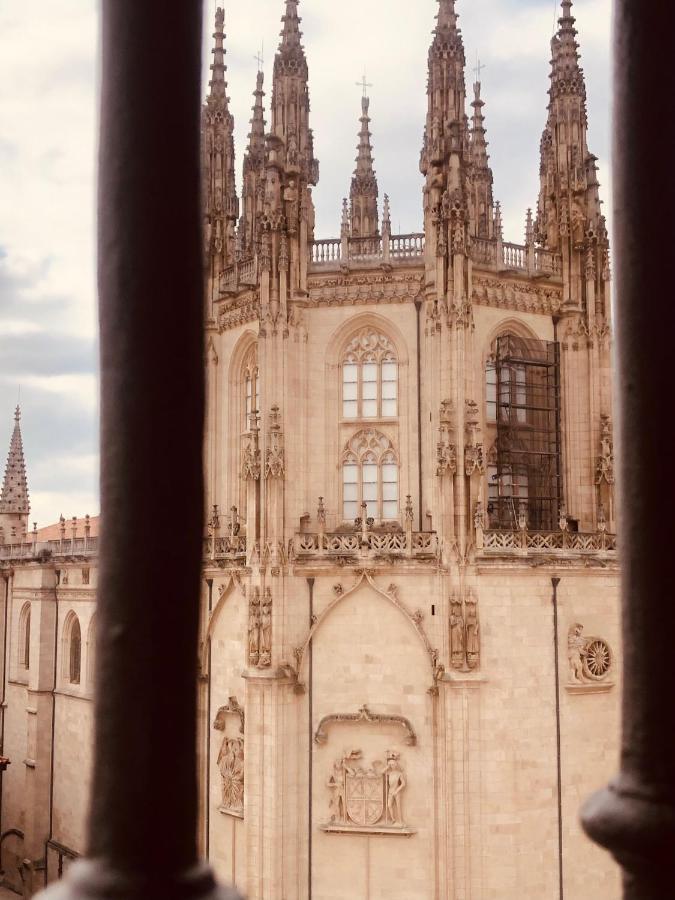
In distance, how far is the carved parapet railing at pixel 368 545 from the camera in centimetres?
2828

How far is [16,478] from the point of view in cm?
Answer: 6191

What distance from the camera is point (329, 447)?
30719mm

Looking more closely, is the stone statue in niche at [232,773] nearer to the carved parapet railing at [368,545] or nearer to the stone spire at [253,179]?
the carved parapet railing at [368,545]

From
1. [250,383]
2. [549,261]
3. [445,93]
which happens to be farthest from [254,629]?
[445,93]

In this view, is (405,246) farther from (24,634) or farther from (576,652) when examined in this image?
(24,634)

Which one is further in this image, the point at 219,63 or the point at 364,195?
the point at 364,195

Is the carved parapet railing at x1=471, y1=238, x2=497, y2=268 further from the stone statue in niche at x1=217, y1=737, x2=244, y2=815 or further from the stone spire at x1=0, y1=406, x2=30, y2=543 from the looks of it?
the stone spire at x1=0, y1=406, x2=30, y2=543

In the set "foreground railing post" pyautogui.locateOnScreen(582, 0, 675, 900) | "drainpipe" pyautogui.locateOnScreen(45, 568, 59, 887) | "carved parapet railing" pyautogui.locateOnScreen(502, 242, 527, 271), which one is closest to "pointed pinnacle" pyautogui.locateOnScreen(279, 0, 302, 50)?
"carved parapet railing" pyautogui.locateOnScreen(502, 242, 527, 271)

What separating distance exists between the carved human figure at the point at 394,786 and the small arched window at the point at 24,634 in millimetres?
26260

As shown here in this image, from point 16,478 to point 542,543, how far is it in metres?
41.8

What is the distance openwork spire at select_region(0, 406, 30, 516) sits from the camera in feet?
200

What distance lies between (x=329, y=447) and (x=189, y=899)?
27.9 metres

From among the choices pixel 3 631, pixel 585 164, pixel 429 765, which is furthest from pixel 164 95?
pixel 3 631

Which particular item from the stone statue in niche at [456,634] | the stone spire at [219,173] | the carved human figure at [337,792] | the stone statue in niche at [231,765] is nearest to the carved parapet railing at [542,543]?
the stone statue in niche at [456,634]
